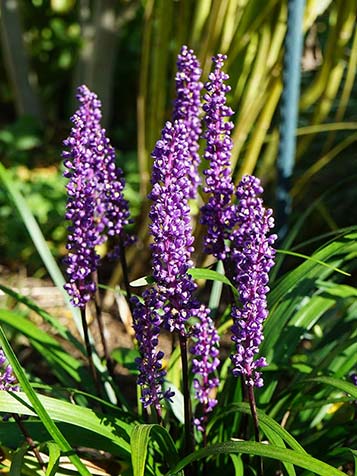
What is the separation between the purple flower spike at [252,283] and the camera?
1.64 meters

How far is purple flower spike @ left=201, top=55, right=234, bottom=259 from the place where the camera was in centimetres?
189

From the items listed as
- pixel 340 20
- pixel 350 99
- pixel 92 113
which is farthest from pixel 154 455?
pixel 350 99

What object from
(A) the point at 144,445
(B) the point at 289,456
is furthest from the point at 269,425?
(A) the point at 144,445

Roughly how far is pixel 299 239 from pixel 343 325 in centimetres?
170

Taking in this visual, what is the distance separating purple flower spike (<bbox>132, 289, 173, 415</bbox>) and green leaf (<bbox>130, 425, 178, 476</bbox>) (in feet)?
0.27

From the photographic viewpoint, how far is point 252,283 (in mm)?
1632

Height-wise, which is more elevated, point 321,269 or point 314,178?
point 314,178

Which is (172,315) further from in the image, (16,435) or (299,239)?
(299,239)

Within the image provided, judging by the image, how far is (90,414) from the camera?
1.99 meters

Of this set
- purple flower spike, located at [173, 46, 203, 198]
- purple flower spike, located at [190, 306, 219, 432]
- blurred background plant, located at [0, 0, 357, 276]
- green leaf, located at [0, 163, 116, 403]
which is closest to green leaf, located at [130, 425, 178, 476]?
purple flower spike, located at [190, 306, 219, 432]

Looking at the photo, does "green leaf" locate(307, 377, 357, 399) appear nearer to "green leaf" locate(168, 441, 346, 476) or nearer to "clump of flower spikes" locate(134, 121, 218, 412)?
"green leaf" locate(168, 441, 346, 476)

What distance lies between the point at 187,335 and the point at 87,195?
0.45m

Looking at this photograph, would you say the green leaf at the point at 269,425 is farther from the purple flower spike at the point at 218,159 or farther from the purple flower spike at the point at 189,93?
the purple flower spike at the point at 189,93

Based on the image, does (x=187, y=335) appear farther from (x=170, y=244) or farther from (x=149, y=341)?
(x=170, y=244)
